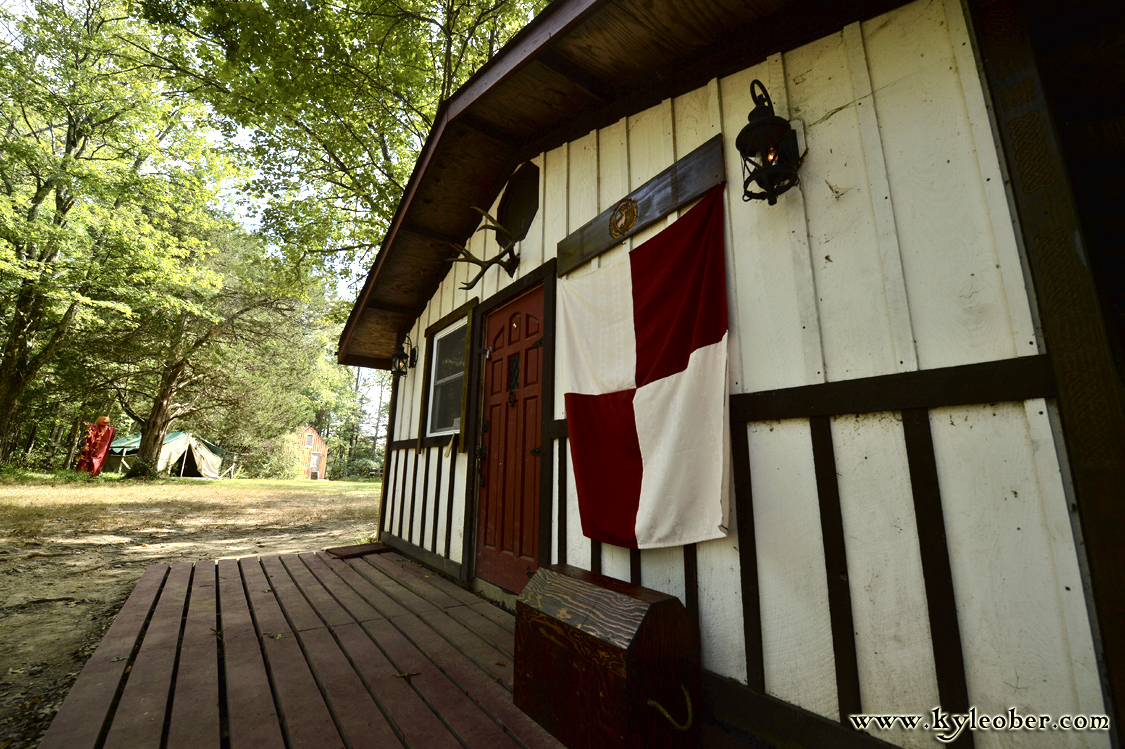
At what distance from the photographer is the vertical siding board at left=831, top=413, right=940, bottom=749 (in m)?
1.41

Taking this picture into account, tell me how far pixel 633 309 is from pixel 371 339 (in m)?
5.26

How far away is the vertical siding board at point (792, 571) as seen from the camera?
5.32 feet

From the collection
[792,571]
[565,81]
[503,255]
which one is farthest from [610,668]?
[565,81]

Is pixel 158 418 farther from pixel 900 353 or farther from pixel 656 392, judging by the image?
pixel 900 353

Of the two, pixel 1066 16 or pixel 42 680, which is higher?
pixel 1066 16

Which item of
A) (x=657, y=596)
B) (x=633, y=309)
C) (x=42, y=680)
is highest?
(x=633, y=309)

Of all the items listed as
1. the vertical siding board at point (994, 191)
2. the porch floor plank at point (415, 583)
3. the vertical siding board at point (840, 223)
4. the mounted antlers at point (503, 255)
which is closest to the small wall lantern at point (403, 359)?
the mounted antlers at point (503, 255)

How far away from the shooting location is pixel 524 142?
3992 mm

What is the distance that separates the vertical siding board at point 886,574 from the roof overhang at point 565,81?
1762 mm

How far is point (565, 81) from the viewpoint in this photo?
308 cm

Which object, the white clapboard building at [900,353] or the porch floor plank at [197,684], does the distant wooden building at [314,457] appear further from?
the white clapboard building at [900,353]

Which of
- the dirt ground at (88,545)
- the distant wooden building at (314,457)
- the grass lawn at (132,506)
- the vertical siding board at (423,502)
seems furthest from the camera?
the distant wooden building at (314,457)

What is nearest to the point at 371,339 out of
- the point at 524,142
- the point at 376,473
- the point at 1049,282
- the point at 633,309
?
the point at 524,142

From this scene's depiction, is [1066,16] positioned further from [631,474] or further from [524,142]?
[524,142]
